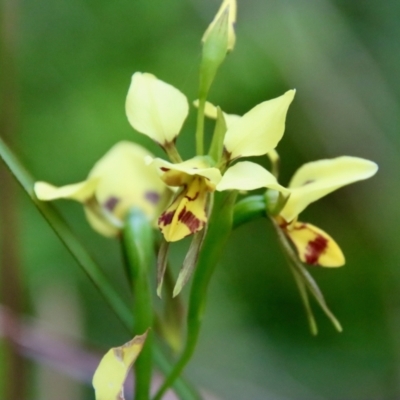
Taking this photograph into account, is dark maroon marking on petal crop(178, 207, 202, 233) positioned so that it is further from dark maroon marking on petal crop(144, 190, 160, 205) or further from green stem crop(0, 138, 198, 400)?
dark maroon marking on petal crop(144, 190, 160, 205)

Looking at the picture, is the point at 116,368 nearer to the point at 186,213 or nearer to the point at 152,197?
the point at 186,213

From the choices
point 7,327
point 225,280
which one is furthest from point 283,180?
point 7,327

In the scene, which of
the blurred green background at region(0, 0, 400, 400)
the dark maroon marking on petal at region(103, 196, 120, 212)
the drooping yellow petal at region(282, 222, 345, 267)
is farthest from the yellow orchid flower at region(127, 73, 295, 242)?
the blurred green background at region(0, 0, 400, 400)

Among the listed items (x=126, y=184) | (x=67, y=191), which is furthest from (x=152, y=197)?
(x=67, y=191)

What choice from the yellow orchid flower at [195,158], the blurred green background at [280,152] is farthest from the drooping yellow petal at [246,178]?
the blurred green background at [280,152]

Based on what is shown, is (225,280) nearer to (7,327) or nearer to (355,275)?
(355,275)
